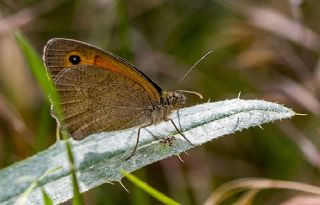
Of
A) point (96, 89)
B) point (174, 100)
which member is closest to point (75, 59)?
point (96, 89)

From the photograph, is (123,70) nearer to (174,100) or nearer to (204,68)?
(174,100)

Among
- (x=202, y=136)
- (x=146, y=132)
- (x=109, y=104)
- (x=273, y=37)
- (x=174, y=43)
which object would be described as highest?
(x=174, y=43)

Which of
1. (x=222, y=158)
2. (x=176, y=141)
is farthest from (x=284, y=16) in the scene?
(x=176, y=141)

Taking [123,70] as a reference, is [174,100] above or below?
below

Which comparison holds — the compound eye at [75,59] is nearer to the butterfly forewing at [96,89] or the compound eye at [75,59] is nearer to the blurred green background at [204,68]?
the butterfly forewing at [96,89]

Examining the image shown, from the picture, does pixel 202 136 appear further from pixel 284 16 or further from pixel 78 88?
pixel 284 16

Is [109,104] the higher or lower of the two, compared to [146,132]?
higher
